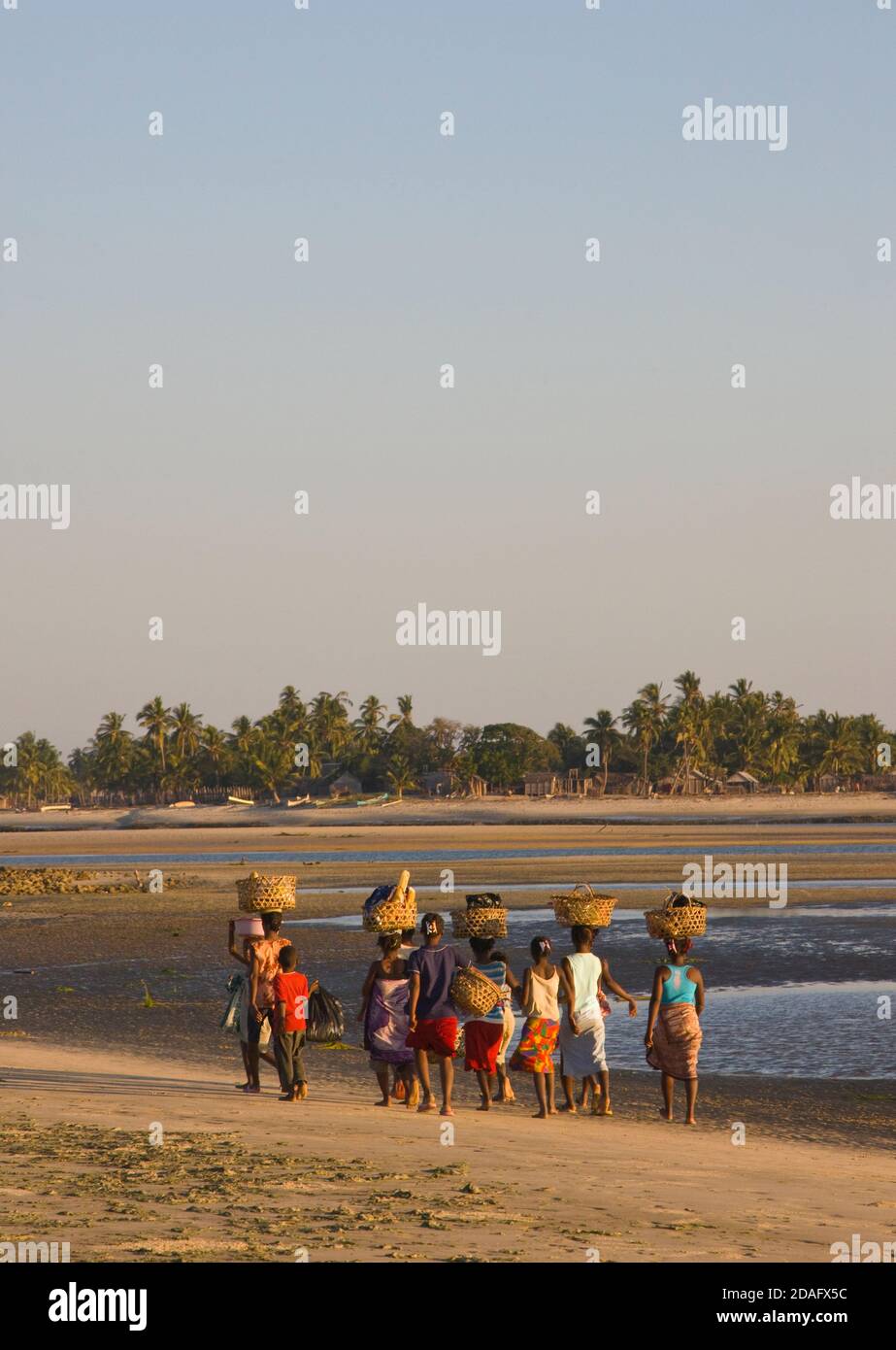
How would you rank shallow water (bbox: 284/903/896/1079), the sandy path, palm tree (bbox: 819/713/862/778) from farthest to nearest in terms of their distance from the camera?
palm tree (bbox: 819/713/862/778) < shallow water (bbox: 284/903/896/1079) < the sandy path

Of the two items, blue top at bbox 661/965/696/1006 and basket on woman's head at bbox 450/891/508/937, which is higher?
basket on woman's head at bbox 450/891/508/937

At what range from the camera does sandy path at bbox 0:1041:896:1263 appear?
8.83m

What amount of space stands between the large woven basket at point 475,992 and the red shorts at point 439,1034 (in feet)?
0.68

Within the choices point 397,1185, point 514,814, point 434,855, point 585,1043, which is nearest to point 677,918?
point 585,1043

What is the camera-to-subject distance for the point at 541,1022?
1389 centimetres

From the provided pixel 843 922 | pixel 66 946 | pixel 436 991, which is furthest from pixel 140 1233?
pixel 843 922

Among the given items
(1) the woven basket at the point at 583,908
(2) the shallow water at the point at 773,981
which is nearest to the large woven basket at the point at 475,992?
(1) the woven basket at the point at 583,908

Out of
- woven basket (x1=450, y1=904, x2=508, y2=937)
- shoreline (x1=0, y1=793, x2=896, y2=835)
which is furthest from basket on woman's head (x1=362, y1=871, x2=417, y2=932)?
shoreline (x1=0, y1=793, x2=896, y2=835)

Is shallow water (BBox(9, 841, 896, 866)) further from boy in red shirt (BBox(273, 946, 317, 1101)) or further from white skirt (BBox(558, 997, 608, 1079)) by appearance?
white skirt (BBox(558, 997, 608, 1079))

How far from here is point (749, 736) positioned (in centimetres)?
16738

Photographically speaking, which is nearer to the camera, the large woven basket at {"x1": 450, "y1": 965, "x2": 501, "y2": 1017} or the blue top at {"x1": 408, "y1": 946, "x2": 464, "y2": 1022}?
the large woven basket at {"x1": 450, "y1": 965, "x2": 501, "y2": 1017}

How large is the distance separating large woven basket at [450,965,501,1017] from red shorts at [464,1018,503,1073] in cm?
27
